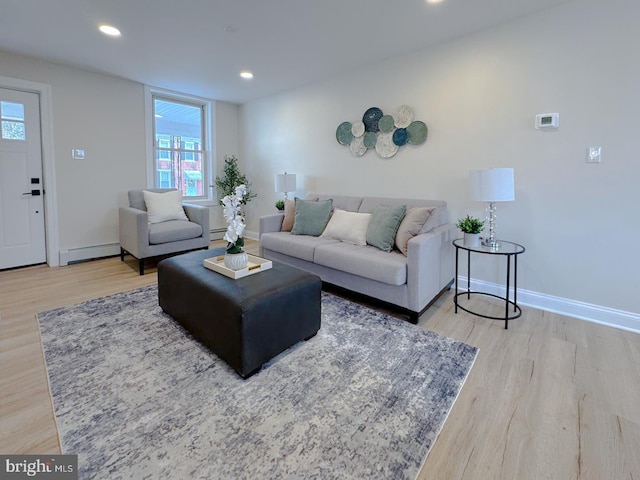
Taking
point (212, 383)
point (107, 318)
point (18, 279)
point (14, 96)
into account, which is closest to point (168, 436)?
point (212, 383)

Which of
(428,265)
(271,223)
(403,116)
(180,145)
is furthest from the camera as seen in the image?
(180,145)

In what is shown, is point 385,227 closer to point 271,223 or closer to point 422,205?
point 422,205

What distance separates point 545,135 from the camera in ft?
8.42

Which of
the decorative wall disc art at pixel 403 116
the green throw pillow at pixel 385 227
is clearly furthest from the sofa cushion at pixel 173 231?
the decorative wall disc art at pixel 403 116

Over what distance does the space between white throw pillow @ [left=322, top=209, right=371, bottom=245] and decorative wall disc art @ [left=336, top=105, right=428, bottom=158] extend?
86 centimetres

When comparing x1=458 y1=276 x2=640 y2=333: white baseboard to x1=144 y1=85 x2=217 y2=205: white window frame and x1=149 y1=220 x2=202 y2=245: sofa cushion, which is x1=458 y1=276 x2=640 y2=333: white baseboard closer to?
x1=149 y1=220 x2=202 y2=245: sofa cushion

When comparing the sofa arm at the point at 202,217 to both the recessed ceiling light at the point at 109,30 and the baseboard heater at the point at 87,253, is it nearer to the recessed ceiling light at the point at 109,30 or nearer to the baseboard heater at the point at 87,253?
the baseboard heater at the point at 87,253

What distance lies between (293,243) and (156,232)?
5.55ft

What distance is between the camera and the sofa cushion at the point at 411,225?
2.68 metres

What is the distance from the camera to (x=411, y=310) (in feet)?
7.89

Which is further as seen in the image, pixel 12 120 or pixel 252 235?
pixel 252 235

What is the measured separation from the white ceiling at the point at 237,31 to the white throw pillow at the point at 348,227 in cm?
168

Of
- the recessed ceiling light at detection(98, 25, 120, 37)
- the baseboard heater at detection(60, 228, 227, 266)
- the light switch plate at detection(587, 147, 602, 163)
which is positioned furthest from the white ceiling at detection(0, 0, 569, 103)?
the baseboard heater at detection(60, 228, 227, 266)

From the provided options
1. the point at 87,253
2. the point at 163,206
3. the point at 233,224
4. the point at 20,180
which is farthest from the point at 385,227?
the point at 20,180
